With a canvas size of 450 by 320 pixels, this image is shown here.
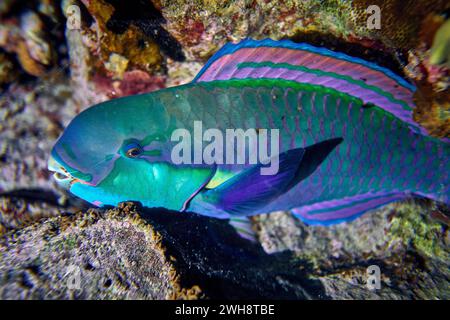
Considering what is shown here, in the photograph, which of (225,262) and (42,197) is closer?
(225,262)

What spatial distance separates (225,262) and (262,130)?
111 centimetres

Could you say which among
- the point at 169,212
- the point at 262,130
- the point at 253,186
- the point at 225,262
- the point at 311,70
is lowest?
the point at 225,262

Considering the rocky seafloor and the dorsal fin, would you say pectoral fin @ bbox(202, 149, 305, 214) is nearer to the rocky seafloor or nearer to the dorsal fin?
the rocky seafloor

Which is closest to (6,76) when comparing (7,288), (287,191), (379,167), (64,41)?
(64,41)

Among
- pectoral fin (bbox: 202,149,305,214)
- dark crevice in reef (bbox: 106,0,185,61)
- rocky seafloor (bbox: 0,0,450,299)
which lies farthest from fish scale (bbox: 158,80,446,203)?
dark crevice in reef (bbox: 106,0,185,61)

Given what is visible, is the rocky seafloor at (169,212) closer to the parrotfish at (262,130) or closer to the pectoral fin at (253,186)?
the parrotfish at (262,130)

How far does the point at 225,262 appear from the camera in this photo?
229 centimetres

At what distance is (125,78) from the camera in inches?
111

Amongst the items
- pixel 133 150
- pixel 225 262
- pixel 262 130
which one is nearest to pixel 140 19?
pixel 133 150

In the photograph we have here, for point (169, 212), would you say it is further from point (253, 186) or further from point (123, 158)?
point (253, 186)

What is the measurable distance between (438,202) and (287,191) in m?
1.36

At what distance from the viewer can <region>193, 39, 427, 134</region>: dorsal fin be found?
1970 mm

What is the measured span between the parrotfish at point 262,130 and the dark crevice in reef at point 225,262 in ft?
0.75

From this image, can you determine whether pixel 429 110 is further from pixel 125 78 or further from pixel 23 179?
pixel 23 179
